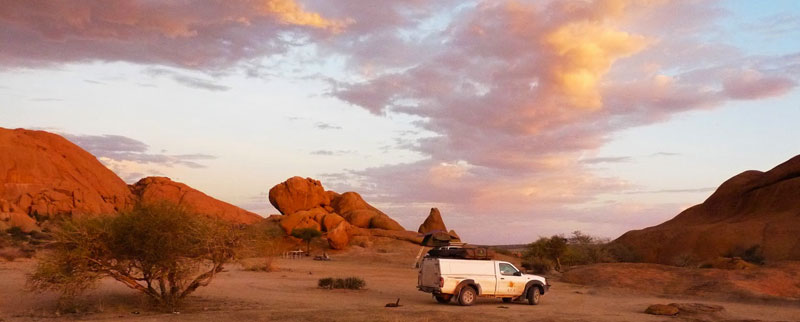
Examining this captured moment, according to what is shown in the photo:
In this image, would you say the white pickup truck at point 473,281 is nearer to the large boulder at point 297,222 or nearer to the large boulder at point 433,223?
the large boulder at point 297,222

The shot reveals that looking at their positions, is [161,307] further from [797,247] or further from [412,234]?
[412,234]

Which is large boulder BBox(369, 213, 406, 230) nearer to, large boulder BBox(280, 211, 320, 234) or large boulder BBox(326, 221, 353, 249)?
large boulder BBox(280, 211, 320, 234)

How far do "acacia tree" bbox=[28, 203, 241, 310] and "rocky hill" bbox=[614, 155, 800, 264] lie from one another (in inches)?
1431

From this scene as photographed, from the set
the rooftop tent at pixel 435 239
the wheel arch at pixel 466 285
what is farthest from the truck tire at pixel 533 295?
the rooftop tent at pixel 435 239

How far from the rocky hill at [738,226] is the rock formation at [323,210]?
2980 cm

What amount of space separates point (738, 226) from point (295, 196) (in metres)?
57.0

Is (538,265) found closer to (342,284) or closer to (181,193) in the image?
(342,284)

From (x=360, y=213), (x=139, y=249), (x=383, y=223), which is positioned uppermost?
(x=360, y=213)

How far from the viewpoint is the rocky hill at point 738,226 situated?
45.2 metres

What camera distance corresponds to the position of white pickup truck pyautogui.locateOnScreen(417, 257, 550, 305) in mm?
23078

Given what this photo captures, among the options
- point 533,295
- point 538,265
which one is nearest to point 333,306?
point 533,295

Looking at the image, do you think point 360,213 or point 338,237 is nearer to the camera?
point 338,237

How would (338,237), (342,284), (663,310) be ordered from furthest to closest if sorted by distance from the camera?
(338,237) → (342,284) → (663,310)

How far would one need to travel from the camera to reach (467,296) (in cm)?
2320
